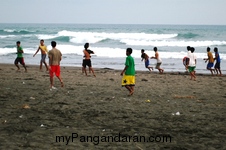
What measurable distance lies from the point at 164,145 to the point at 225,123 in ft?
6.12

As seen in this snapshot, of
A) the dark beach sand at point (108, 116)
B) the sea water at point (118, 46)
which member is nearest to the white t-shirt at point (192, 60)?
the dark beach sand at point (108, 116)

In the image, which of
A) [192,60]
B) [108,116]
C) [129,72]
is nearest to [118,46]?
[192,60]

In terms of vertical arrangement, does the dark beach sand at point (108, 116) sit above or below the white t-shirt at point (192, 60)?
below

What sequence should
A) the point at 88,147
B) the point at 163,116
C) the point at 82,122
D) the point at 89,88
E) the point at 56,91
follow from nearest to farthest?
the point at 88,147
the point at 82,122
the point at 163,116
the point at 56,91
the point at 89,88

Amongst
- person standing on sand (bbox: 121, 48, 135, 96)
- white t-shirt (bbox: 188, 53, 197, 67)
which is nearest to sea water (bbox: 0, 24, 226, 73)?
white t-shirt (bbox: 188, 53, 197, 67)

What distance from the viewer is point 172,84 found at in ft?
39.3

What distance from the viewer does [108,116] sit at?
6.70 metres

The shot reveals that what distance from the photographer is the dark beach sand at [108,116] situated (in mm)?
5141

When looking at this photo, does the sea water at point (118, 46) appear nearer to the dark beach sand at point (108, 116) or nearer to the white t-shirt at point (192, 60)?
the white t-shirt at point (192, 60)

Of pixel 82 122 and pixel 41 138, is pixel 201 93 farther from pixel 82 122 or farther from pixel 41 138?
pixel 41 138

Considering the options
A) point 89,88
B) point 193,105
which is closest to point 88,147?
point 193,105

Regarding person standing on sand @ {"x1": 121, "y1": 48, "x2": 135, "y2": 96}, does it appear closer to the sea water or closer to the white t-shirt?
the white t-shirt

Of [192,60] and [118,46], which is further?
[118,46]

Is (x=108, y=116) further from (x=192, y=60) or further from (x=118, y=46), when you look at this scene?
(x=118, y=46)
